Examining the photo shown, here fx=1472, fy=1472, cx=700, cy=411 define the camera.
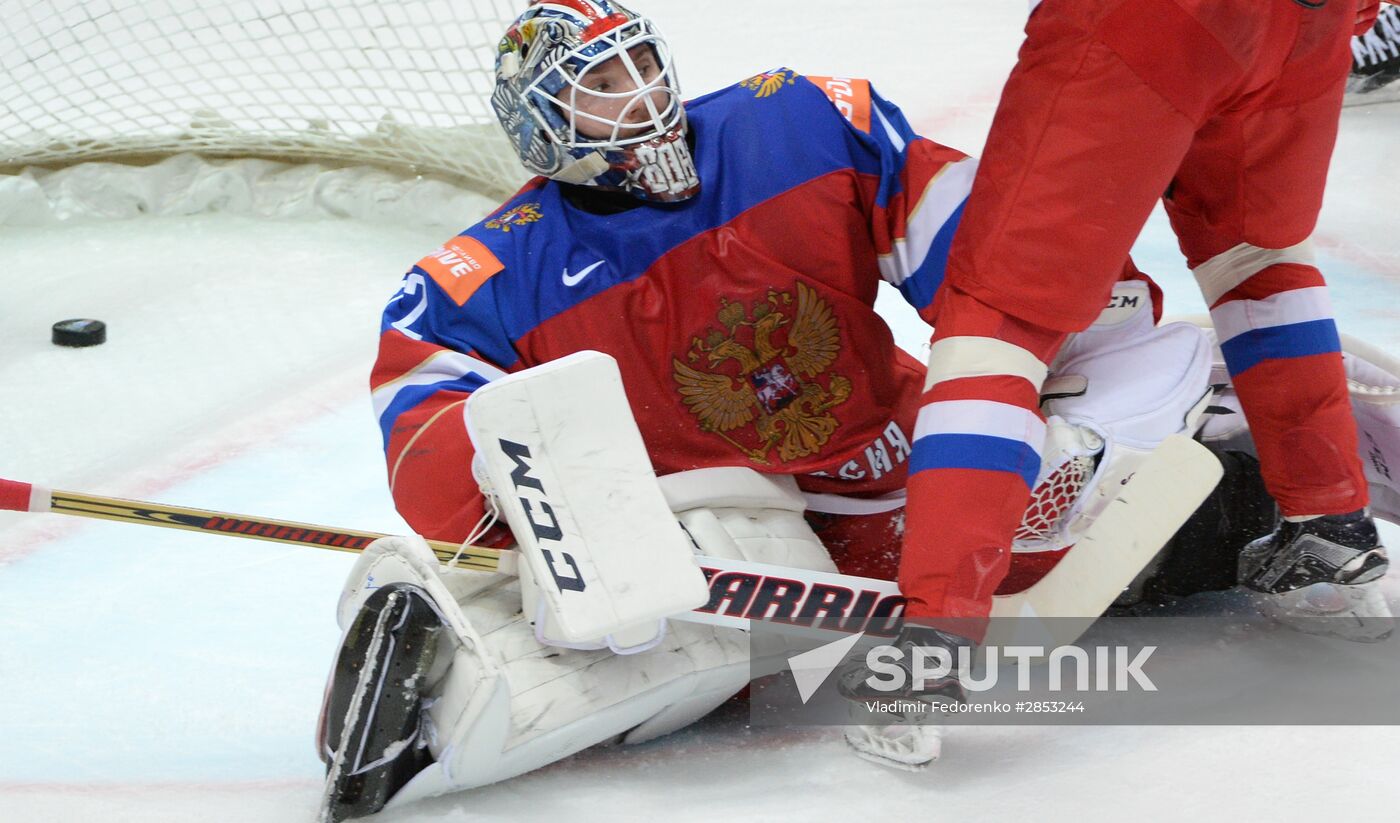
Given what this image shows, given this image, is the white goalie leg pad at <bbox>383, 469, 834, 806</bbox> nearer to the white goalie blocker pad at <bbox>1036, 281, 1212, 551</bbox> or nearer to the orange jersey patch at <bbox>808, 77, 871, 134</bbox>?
the white goalie blocker pad at <bbox>1036, 281, 1212, 551</bbox>

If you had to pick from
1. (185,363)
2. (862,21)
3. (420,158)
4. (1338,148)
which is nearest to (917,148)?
(185,363)

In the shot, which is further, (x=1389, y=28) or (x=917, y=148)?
(x=1389, y=28)

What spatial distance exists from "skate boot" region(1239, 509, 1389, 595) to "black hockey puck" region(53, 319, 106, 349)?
2404 mm

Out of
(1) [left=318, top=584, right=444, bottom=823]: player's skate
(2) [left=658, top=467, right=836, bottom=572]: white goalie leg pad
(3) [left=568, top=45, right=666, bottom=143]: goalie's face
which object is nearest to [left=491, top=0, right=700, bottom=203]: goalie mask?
(3) [left=568, top=45, right=666, bottom=143]: goalie's face

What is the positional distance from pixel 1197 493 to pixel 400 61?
10.4ft

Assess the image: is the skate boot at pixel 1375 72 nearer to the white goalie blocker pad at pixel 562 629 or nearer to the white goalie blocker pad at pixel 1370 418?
the white goalie blocker pad at pixel 1370 418

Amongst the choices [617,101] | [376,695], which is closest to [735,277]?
[617,101]

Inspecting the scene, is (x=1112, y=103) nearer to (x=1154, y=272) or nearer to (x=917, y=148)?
(x=917, y=148)

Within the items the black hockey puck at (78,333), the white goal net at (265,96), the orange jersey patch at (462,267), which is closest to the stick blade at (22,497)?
the orange jersey patch at (462,267)

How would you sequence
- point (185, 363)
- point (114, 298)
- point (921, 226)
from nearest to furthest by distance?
1. point (921, 226)
2. point (185, 363)
3. point (114, 298)

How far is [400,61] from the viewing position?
14.0ft

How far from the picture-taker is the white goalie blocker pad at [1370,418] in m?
1.94

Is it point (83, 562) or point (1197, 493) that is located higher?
point (1197, 493)
